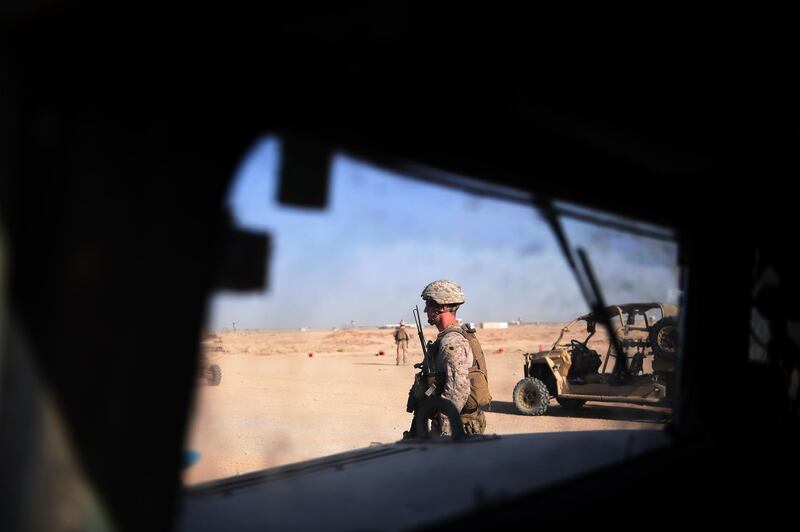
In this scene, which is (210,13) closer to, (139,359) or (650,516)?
(139,359)

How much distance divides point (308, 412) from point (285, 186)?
13307 mm

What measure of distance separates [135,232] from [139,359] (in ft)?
0.67

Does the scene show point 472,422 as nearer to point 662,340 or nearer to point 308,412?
point 662,340

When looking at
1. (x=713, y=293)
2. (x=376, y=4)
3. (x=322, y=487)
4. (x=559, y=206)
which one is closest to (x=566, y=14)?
(x=376, y=4)

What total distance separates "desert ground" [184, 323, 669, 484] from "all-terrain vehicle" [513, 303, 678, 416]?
342 millimetres

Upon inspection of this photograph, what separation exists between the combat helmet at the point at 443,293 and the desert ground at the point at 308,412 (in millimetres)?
1342

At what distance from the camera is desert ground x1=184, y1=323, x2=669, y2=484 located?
186 cm

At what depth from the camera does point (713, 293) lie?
2.94 meters

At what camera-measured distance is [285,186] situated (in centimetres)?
137

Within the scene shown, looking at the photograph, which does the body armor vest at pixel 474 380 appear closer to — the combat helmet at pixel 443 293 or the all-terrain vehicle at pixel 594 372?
the combat helmet at pixel 443 293

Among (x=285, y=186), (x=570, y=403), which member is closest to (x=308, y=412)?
(x=570, y=403)

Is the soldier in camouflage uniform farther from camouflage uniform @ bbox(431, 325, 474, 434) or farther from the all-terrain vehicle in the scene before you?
the all-terrain vehicle

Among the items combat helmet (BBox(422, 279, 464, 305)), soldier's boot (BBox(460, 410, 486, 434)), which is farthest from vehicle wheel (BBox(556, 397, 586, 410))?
combat helmet (BBox(422, 279, 464, 305))

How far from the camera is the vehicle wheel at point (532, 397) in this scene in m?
12.8
